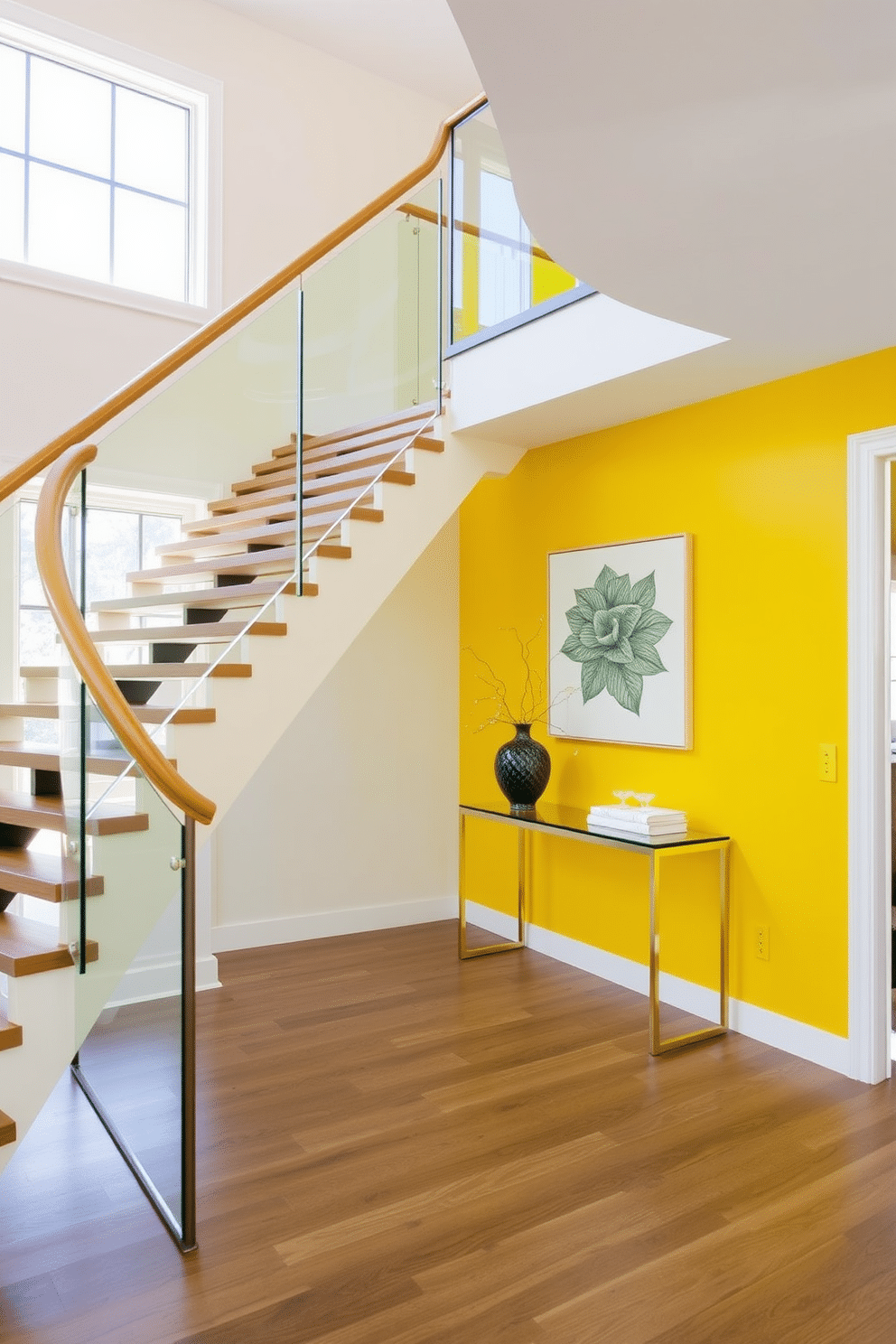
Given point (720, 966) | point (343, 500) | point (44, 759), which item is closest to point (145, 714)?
point (44, 759)

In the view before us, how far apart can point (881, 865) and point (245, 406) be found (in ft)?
9.58

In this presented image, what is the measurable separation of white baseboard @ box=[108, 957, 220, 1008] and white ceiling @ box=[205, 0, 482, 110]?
4.81m

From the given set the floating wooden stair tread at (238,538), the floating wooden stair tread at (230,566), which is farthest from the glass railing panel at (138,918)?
the floating wooden stair tread at (238,538)

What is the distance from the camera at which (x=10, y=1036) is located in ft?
7.82

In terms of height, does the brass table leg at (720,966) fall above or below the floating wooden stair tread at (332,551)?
below

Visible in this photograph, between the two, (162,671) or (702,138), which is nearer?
(702,138)

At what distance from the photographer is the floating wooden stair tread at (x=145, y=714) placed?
10.7 feet

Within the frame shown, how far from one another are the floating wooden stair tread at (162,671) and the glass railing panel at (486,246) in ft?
6.06

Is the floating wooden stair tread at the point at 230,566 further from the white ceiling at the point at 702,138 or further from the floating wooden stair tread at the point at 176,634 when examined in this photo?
the white ceiling at the point at 702,138

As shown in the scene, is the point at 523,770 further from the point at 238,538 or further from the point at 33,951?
the point at 33,951

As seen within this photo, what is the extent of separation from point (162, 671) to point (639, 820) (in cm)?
190

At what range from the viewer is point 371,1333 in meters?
2.08

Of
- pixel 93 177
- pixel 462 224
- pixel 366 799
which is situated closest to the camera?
pixel 462 224

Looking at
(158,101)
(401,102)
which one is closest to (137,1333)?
(158,101)
